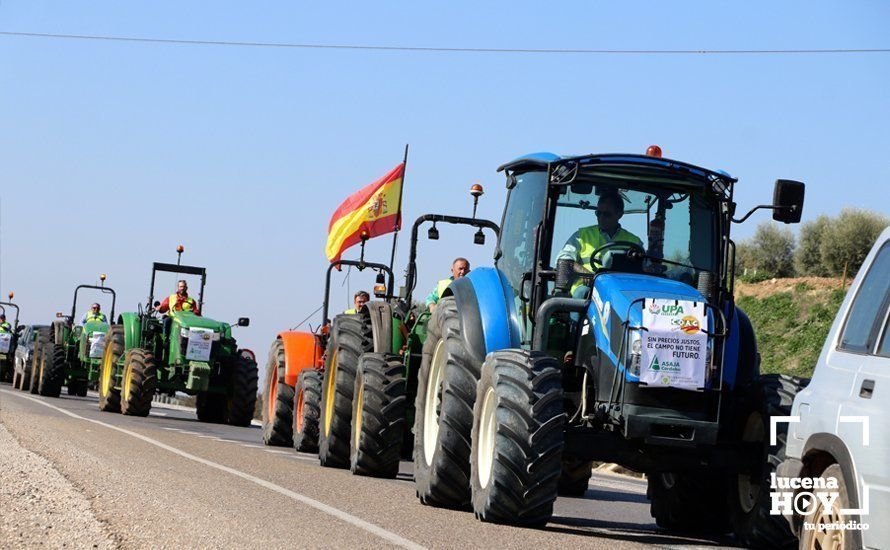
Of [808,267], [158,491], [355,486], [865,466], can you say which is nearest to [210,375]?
[355,486]

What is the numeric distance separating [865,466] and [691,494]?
505 cm

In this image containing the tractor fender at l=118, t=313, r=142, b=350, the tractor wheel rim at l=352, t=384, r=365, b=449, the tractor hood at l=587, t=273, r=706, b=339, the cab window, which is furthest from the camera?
the tractor fender at l=118, t=313, r=142, b=350

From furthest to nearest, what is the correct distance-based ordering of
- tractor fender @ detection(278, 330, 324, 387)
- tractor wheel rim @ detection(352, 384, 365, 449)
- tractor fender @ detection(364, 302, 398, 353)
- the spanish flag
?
the spanish flag, tractor fender @ detection(278, 330, 324, 387), tractor fender @ detection(364, 302, 398, 353), tractor wheel rim @ detection(352, 384, 365, 449)

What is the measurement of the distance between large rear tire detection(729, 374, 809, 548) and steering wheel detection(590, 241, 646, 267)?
4.42 feet

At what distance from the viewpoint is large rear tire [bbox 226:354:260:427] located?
83.7ft

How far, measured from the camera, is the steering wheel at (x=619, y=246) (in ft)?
35.5

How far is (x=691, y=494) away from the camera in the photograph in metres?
11.4

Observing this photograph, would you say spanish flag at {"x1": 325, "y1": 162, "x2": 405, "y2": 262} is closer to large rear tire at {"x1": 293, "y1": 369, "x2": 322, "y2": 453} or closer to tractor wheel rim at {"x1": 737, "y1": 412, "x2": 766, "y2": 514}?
large rear tire at {"x1": 293, "y1": 369, "x2": 322, "y2": 453}

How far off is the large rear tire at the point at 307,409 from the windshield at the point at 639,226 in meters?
7.70

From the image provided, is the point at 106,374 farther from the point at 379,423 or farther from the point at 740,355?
the point at 740,355

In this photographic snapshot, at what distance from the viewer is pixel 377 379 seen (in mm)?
14664

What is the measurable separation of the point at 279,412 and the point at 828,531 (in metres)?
14.3

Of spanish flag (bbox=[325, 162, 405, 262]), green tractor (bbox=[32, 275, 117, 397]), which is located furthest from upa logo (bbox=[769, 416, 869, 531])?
green tractor (bbox=[32, 275, 117, 397])

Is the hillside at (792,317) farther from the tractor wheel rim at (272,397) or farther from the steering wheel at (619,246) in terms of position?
the steering wheel at (619,246)
